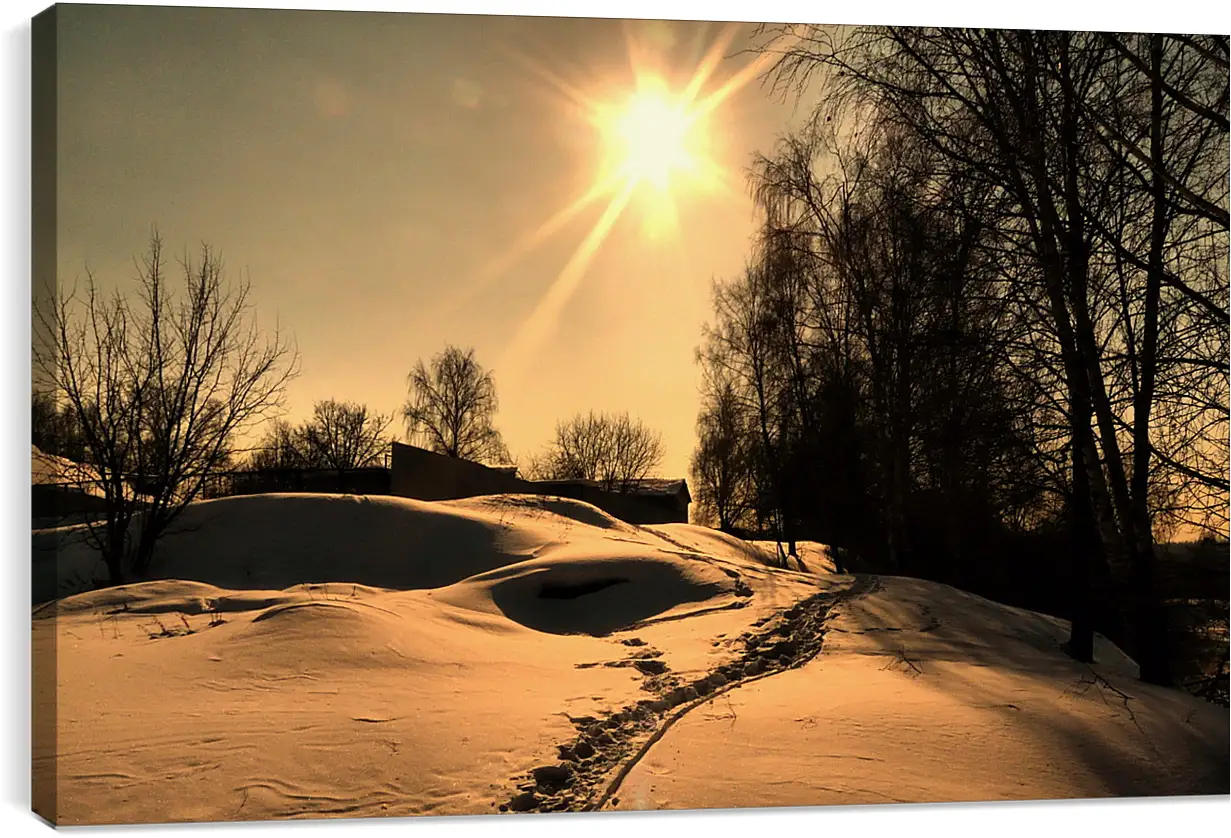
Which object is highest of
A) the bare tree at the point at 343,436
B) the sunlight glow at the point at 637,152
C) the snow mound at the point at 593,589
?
A: the sunlight glow at the point at 637,152

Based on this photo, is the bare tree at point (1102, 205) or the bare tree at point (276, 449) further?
the bare tree at point (276, 449)

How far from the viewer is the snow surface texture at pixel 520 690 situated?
10.5ft

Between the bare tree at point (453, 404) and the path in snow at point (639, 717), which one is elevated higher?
the bare tree at point (453, 404)

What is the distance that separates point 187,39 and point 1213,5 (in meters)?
3.86

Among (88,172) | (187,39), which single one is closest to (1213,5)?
(187,39)

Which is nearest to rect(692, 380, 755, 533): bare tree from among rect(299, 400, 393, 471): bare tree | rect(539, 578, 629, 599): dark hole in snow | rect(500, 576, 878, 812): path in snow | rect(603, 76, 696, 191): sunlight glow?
rect(539, 578, 629, 599): dark hole in snow

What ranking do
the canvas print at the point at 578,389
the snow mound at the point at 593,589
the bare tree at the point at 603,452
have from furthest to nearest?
1. the snow mound at the point at 593,589
2. the bare tree at the point at 603,452
3. the canvas print at the point at 578,389

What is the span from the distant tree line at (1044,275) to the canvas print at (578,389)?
0.02m

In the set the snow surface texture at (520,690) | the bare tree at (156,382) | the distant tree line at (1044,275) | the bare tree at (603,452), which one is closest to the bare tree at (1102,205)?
the distant tree line at (1044,275)

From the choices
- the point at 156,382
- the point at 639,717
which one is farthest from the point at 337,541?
the point at 639,717

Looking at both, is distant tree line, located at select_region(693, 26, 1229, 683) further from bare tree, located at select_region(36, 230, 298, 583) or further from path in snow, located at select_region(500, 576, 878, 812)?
bare tree, located at select_region(36, 230, 298, 583)

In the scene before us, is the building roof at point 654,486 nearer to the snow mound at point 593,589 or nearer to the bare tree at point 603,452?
the bare tree at point 603,452

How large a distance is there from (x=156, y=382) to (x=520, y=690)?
1748 mm

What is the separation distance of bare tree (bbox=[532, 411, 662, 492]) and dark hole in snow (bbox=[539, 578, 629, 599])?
16.8 inches
